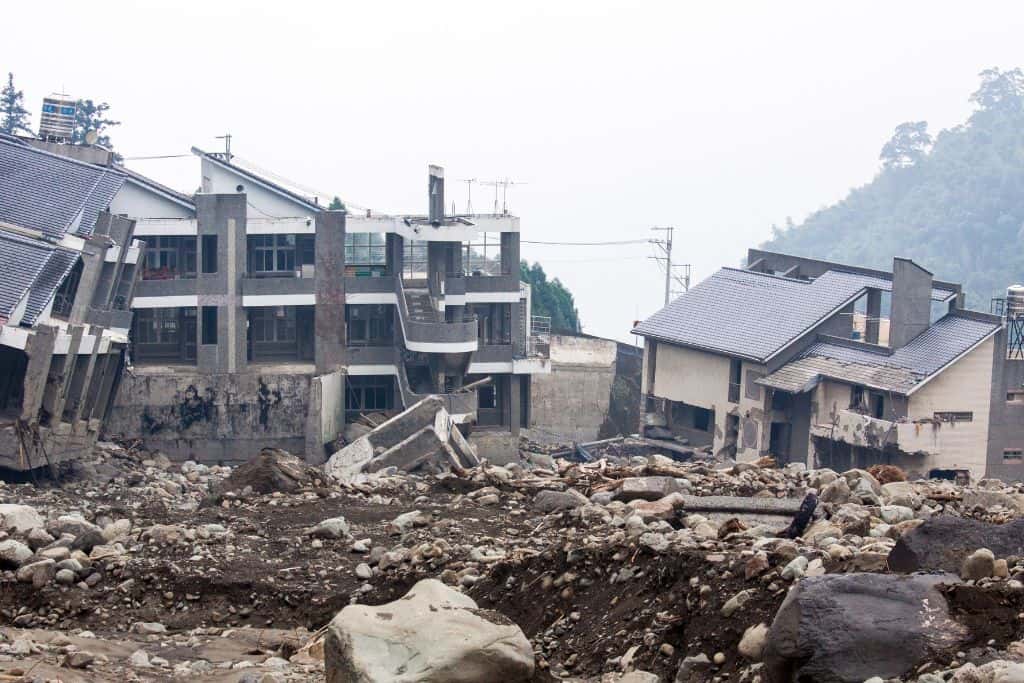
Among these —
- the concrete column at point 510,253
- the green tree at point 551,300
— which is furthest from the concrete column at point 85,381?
the green tree at point 551,300

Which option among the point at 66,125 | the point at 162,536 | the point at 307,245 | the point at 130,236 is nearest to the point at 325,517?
the point at 162,536

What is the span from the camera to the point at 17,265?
26.0 m

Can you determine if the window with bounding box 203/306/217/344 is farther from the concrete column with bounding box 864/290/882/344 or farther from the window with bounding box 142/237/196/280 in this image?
the concrete column with bounding box 864/290/882/344

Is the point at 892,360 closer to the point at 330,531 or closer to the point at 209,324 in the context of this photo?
the point at 209,324

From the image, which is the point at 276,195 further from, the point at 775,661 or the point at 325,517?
the point at 775,661

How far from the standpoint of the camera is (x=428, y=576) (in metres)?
12.4

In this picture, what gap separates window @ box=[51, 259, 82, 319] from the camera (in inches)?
1185

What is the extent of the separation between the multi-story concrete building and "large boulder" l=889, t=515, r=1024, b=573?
25.8 meters

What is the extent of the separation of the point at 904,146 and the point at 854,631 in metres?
89.9

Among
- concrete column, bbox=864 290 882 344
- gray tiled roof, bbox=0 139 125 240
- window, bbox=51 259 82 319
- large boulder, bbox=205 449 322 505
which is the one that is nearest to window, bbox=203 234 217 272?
gray tiled roof, bbox=0 139 125 240

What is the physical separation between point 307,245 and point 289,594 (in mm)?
26525

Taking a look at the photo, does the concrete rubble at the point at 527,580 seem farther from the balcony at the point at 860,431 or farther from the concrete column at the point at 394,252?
the concrete column at the point at 394,252

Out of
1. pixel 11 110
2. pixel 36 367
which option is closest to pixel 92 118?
pixel 11 110

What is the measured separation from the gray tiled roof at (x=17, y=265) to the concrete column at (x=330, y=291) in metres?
11.1
